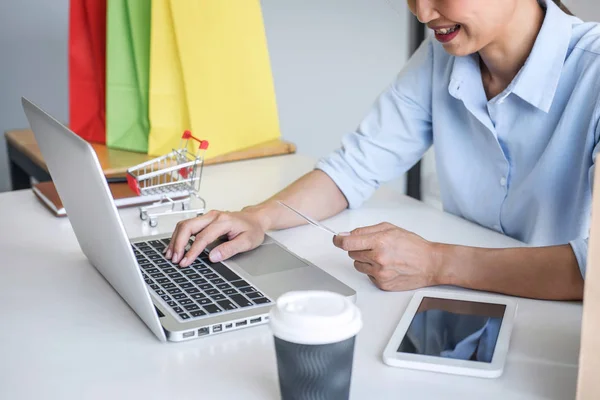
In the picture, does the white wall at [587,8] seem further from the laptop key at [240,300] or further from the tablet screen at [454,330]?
the laptop key at [240,300]

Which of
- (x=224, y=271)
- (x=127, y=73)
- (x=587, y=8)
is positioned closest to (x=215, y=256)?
(x=224, y=271)

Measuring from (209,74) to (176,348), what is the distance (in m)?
1.02

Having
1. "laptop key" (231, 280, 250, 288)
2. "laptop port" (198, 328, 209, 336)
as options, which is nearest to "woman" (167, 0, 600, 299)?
"laptop key" (231, 280, 250, 288)

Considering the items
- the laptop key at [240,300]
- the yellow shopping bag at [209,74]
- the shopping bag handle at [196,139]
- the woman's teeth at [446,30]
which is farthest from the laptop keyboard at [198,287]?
the yellow shopping bag at [209,74]

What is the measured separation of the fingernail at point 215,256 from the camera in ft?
3.80

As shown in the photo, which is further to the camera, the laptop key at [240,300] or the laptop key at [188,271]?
the laptop key at [188,271]

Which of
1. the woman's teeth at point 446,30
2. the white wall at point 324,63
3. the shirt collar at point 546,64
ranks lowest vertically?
the white wall at point 324,63

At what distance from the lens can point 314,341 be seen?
0.66 metres

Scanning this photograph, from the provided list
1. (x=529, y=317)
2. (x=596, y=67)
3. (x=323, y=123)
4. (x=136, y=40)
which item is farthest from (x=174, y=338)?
(x=323, y=123)

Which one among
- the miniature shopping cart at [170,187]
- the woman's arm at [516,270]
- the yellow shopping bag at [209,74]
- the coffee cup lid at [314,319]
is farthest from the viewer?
the yellow shopping bag at [209,74]

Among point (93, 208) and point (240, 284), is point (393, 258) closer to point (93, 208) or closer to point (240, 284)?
point (240, 284)

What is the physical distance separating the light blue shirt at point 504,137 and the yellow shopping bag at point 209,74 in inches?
14.9

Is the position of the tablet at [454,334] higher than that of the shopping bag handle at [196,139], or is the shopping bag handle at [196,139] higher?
the shopping bag handle at [196,139]

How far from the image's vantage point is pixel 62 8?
7.72ft
